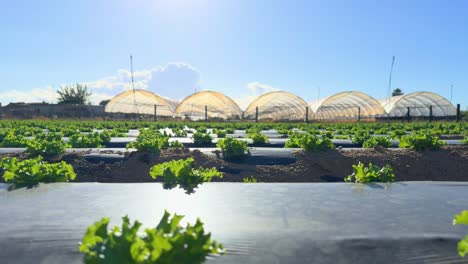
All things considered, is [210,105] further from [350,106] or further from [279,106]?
[350,106]

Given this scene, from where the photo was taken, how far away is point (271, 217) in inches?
129

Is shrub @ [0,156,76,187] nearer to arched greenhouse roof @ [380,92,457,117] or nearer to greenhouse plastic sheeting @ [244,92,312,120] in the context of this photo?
greenhouse plastic sheeting @ [244,92,312,120]

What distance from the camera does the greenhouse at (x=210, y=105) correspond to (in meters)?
47.1

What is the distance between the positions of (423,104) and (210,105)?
24782 millimetres

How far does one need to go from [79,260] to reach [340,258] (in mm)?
1651

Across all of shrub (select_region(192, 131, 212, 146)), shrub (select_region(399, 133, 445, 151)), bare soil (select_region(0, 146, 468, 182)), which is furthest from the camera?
shrub (select_region(192, 131, 212, 146))

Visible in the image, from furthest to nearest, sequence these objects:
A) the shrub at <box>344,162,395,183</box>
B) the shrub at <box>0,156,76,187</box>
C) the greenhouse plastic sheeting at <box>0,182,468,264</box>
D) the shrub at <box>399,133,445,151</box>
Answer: the shrub at <box>399,133,445,151</box> < the shrub at <box>344,162,395,183</box> < the shrub at <box>0,156,76,187</box> < the greenhouse plastic sheeting at <box>0,182,468,264</box>

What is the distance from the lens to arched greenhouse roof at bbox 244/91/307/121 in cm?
4741

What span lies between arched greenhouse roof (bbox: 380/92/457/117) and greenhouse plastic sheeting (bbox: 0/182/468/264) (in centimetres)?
4435

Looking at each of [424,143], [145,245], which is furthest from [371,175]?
[424,143]

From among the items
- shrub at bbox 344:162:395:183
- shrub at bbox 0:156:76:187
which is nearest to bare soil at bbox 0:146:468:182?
shrub at bbox 0:156:76:187

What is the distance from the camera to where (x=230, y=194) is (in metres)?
4.16

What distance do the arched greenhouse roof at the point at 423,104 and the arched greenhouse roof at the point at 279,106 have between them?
1006 centimetres

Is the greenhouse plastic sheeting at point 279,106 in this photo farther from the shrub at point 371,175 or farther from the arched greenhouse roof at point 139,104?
the shrub at point 371,175
